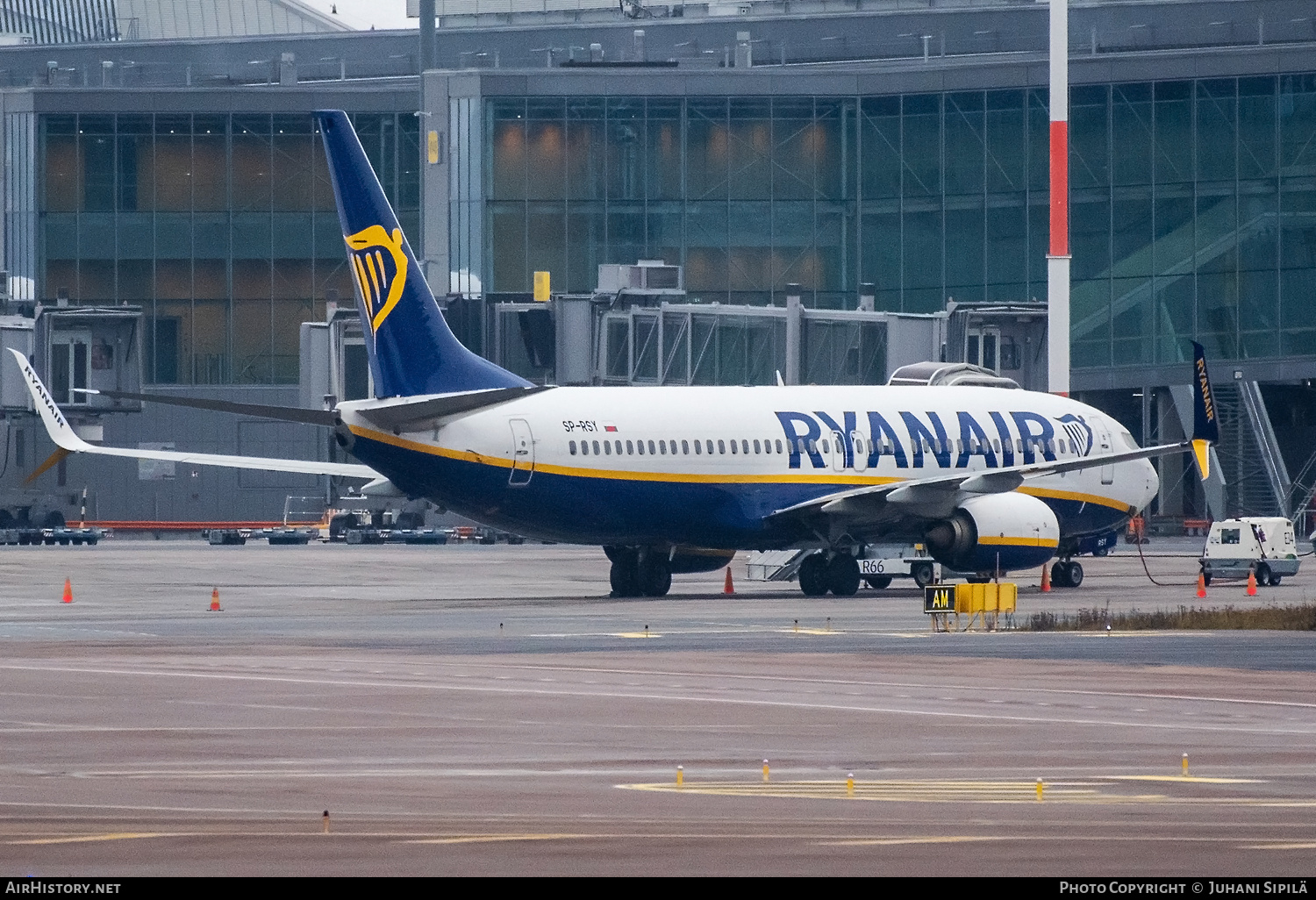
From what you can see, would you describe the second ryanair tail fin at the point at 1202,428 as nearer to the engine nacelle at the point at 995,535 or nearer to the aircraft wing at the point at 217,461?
the engine nacelle at the point at 995,535

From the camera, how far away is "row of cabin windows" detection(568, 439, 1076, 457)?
145 ft

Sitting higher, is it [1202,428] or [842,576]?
[1202,428]

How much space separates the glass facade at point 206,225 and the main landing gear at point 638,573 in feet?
188

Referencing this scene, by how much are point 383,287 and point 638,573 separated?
8.62 meters

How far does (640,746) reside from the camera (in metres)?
19.8

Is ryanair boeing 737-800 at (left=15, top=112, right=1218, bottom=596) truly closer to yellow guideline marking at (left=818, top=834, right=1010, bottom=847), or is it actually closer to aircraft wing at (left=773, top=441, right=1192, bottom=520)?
aircraft wing at (left=773, top=441, right=1192, bottom=520)

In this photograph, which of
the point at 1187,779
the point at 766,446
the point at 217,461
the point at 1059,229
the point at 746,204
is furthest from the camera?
the point at 746,204

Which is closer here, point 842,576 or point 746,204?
point 842,576

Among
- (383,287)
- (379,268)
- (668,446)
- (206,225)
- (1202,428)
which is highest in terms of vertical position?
(206,225)

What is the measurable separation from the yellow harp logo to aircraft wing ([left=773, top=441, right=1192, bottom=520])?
31.3ft

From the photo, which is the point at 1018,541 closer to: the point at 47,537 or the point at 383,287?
the point at 383,287

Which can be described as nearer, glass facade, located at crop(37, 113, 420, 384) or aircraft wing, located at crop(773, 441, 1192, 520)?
aircraft wing, located at crop(773, 441, 1192, 520)

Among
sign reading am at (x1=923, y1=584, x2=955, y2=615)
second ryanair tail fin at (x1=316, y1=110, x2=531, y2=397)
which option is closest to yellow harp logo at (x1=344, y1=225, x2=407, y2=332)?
second ryanair tail fin at (x1=316, y1=110, x2=531, y2=397)

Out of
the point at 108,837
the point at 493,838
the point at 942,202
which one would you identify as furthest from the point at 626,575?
the point at 942,202
